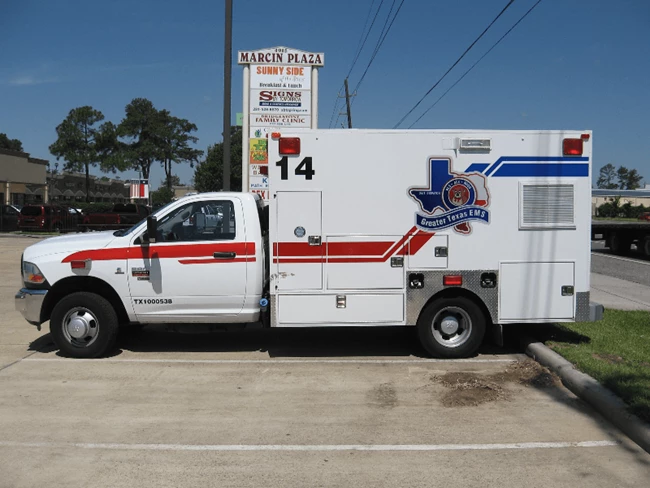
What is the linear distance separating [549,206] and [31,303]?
644 centimetres

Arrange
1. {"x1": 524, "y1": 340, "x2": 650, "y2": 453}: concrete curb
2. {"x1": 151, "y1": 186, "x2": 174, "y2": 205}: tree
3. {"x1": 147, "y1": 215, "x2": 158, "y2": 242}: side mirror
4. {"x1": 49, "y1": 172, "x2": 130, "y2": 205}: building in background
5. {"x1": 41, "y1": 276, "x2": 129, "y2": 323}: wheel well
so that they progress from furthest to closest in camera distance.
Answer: {"x1": 151, "y1": 186, "x2": 174, "y2": 205}: tree < {"x1": 49, "y1": 172, "x2": 130, "y2": 205}: building in background < {"x1": 41, "y1": 276, "x2": 129, "y2": 323}: wheel well < {"x1": 147, "y1": 215, "x2": 158, "y2": 242}: side mirror < {"x1": 524, "y1": 340, "x2": 650, "y2": 453}: concrete curb

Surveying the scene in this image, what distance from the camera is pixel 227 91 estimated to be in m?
12.7

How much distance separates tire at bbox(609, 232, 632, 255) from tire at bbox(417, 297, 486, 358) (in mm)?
18442

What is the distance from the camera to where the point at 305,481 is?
4.60 m

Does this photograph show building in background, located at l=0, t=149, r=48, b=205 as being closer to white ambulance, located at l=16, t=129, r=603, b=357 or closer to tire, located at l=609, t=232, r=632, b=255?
tire, located at l=609, t=232, r=632, b=255

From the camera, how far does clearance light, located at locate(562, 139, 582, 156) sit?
7754 millimetres

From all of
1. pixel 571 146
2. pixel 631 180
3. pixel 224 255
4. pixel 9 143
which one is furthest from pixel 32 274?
pixel 631 180

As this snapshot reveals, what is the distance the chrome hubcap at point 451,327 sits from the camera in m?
7.97

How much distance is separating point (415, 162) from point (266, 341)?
3.34 meters

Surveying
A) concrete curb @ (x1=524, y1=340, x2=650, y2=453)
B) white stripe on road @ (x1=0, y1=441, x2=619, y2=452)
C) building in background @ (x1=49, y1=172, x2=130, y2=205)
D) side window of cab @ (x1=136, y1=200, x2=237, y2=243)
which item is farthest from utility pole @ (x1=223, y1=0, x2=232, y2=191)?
building in background @ (x1=49, y1=172, x2=130, y2=205)

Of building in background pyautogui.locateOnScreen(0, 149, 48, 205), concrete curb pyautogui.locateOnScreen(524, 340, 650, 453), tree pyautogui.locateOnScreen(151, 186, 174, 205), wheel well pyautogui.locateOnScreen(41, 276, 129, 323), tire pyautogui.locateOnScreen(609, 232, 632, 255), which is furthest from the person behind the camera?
tree pyautogui.locateOnScreen(151, 186, 174, 205)

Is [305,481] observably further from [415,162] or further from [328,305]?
[415,162]

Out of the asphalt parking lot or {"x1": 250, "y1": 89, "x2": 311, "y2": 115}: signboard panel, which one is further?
{"x1": 250, "y1": 89, "x2": 311, "y2": 115}: signboard panel

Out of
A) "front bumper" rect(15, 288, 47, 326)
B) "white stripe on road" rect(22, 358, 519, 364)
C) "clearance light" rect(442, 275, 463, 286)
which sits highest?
"clearance light" rect(442, 275, 463, 286)
